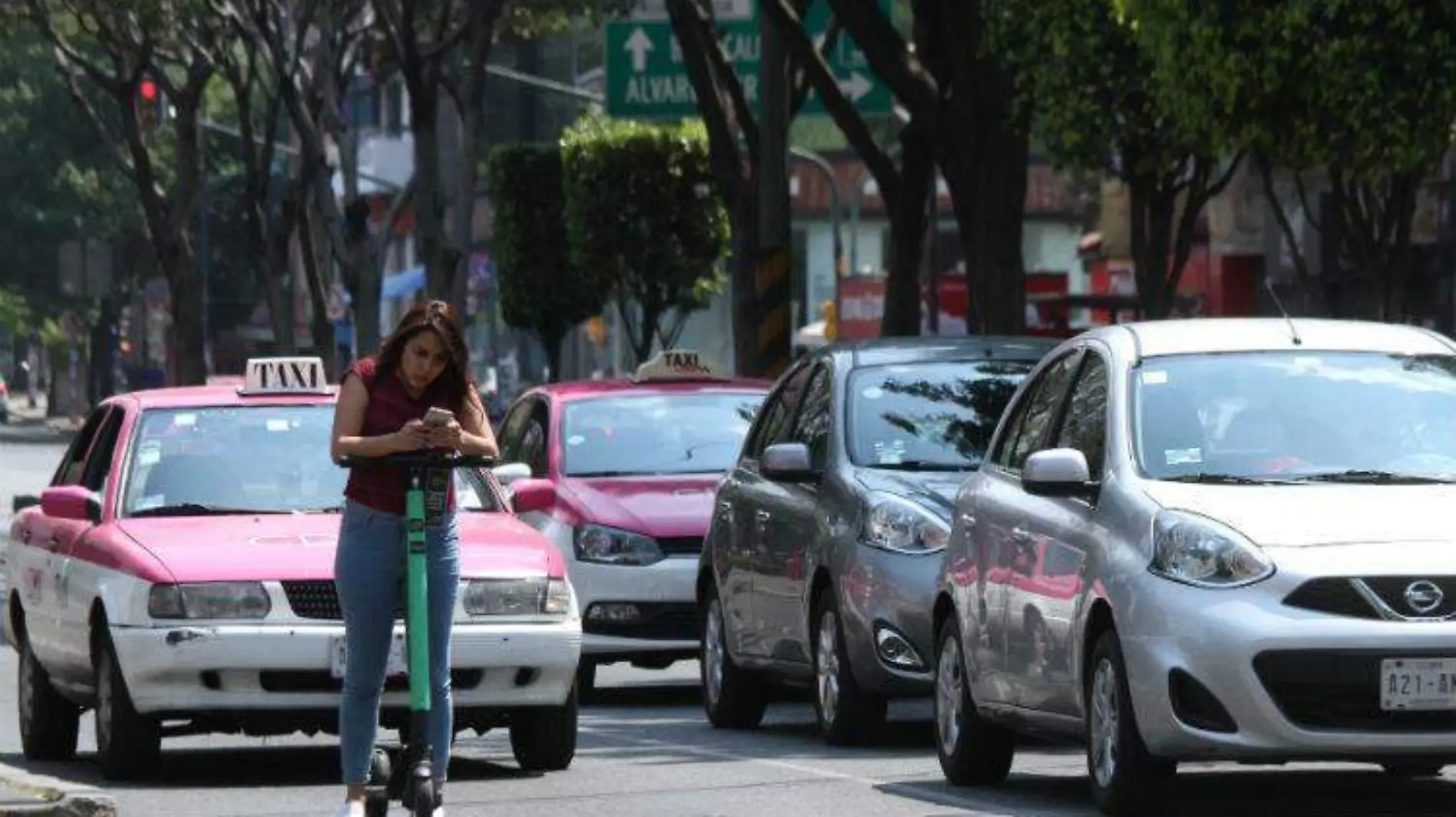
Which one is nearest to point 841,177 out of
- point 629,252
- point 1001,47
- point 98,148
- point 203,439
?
point 98,148

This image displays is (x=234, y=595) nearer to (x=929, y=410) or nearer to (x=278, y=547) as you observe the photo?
(x=278, y=547)

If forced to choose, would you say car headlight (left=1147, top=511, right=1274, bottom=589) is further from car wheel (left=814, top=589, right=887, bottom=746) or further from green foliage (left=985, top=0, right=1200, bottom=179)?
green foliage (left=985, top=0, right=1200, bottom=179)

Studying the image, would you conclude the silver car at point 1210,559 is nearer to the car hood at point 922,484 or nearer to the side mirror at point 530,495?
the car hood at point 922,484

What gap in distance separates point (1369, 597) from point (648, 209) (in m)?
36.7

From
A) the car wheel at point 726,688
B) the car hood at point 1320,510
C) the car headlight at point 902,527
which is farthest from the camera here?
the car wheel at point 726,688

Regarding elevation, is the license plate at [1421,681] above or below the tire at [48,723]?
above

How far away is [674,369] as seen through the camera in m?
20.5

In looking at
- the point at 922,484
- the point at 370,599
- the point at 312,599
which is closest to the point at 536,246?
the point at 922,484

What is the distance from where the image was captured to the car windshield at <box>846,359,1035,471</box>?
15836mm

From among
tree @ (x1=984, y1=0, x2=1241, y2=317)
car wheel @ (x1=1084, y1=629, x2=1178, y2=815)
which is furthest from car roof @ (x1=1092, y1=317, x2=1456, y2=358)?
tree @ (x1=984, y1=0, x2=1241, y2=317)

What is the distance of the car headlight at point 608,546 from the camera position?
18641mm

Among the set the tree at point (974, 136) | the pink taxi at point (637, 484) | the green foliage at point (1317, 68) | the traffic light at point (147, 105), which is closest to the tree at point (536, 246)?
the traffic light at point (147, 105)

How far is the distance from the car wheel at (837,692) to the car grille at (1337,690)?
14.3ft

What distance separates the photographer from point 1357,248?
3225 cm
